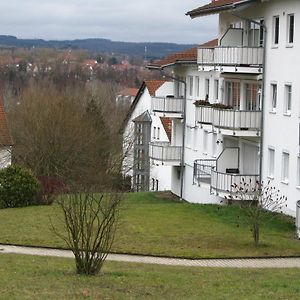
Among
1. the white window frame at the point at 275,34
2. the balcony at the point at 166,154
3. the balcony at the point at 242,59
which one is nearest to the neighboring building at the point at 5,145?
the balcony at the point at 166,154

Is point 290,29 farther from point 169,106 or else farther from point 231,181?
point 169,106

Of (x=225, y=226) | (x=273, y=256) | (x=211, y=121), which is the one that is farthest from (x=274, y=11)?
(x=273, y=256)

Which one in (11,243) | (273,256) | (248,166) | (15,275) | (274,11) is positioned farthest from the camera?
(248,166)

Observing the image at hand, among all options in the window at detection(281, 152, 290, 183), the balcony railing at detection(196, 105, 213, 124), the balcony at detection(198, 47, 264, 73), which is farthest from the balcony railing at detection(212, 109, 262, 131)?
the window at detection(281, 152, 290, 183)

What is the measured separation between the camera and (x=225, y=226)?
104ft

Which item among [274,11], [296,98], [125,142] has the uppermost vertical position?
[274,11]

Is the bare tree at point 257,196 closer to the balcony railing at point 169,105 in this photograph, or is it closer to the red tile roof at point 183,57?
the red tile roof at point 183,57

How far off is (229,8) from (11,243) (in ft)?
49.0

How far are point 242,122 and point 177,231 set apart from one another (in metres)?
7.52

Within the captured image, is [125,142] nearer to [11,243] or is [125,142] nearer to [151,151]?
[151,151]

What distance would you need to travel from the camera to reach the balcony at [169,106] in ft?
157

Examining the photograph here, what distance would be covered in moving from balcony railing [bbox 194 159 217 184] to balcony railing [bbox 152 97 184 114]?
5.88 metres

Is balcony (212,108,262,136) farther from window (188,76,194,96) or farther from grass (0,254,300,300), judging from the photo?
grass (0,254,300,300)

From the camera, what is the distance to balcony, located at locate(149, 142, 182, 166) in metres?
48.1
